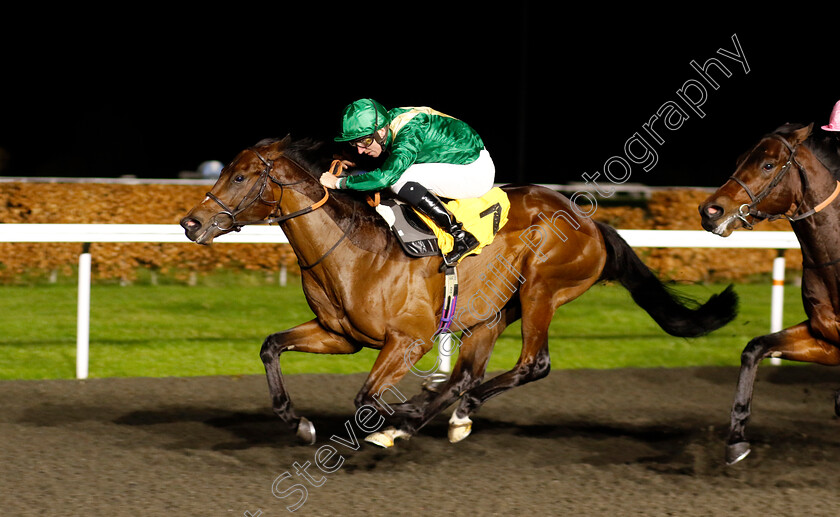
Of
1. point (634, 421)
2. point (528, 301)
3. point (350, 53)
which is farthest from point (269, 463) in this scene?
point (350, 53)

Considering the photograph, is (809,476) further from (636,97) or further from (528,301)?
(636,97)

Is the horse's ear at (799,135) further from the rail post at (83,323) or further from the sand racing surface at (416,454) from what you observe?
the rail post at (83,323)

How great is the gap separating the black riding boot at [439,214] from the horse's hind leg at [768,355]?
131 centimetres

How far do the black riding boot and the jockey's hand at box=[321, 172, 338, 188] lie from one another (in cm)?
29

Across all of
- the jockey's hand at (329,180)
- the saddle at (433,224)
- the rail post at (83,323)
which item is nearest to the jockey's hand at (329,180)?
the jockey's hand at (329,180)

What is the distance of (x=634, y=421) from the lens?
4805 millimetres

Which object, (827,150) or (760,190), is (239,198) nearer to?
(760,190)

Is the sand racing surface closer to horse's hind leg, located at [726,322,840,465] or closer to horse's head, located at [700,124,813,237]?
horse's hind leg, located at [726,322,840,465]

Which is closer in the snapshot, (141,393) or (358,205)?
(358,205)

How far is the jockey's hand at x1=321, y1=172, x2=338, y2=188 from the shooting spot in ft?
13.1

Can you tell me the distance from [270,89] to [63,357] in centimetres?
2233

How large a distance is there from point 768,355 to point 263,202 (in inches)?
89.1

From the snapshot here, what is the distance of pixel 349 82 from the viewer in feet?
88.6

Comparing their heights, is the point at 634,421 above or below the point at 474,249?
below
